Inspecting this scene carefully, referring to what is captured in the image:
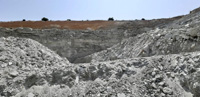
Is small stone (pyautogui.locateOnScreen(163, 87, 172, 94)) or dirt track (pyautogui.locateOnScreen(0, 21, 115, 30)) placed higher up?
dirt track (pyautogui.locateOnScreen(0, 21, 115, 30))

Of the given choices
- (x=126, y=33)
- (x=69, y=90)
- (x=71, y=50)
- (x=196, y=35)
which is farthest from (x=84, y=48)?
(x=69, y=90)

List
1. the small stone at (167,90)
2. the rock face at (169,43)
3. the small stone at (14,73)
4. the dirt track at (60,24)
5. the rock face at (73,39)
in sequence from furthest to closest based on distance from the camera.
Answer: the dirt track at (60,24), the rock face at (73,39), the rock face at (169,43), the small stone at (14,73), the small stone at (167,90)

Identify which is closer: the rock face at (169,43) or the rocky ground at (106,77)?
the rocky ground at (106,77)

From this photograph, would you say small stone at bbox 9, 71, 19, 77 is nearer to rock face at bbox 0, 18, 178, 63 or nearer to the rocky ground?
the rocky ground

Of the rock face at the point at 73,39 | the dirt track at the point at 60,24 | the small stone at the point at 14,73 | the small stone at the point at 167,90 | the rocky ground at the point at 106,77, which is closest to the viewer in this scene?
the small stone at the point at 167,90

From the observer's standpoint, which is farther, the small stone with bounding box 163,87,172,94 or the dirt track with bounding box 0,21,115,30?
the dirt track with bounding box 0,21,115,30

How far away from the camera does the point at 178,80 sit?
520 centimetres

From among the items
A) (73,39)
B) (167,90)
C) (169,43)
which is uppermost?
(169,43)

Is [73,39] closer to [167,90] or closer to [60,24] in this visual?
[60,24]

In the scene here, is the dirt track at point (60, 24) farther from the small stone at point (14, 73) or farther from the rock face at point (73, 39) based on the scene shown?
the small stone at point (14, 73)

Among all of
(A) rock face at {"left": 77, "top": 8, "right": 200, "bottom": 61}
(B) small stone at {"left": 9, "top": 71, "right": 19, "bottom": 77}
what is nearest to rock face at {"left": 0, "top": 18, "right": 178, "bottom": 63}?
(A) rock face at {"left": 77, "top": 8, "right": 200, "bottom": 61}

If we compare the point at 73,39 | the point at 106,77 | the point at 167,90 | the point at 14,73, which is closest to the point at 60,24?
the point at 73,39

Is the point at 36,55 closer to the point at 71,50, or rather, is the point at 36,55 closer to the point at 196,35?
the point at 196,35

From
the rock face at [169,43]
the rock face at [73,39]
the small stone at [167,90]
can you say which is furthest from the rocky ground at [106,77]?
the rock face at [73,39]
